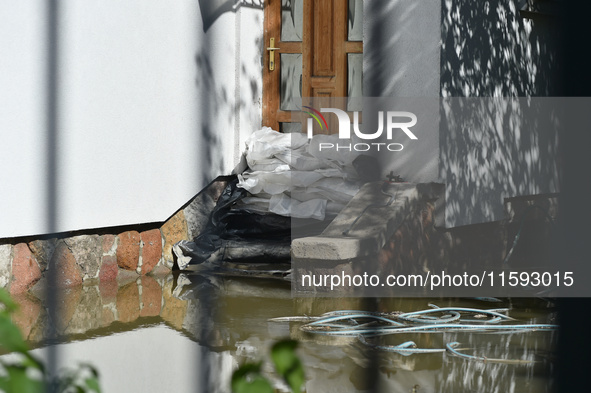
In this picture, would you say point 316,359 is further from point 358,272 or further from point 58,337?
point 358,272

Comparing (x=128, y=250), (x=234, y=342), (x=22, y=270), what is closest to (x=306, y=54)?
(x=128, y=250)

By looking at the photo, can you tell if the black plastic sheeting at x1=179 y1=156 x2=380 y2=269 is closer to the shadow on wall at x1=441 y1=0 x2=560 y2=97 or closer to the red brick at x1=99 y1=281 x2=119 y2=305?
the red brick at x1=99 y1=281 x2=119 y2=305

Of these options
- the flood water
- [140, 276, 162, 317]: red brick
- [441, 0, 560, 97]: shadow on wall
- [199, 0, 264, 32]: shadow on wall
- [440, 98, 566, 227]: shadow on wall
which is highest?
[199, 0, 264, 32]: shadow on wall

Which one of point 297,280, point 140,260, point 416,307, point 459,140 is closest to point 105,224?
point 140,260

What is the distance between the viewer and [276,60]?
8.52 meters

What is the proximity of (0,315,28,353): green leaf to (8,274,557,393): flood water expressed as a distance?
215 centimetres

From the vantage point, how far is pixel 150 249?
712cm

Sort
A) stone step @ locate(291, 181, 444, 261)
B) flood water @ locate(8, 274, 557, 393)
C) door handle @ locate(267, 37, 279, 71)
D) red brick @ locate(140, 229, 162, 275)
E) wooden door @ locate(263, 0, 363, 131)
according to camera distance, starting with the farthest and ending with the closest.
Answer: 1. door handle @ locate(267, 37, 279, 71)
2. wooden door @ locate(263, 0, 363, 131)
3. red brick @ locate(140, 229, 162, 275)
4. stone step @ locate(291, 181, 444, 261)
5. flood water @ locate(8, 274, 557, 393)

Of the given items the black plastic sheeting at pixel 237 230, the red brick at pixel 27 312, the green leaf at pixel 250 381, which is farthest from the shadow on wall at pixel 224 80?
the green leaf at pixel 250 381

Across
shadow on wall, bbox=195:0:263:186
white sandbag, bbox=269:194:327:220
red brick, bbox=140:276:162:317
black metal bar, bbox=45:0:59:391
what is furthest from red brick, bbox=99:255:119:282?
white sandbag, bbox=269:194:327:220

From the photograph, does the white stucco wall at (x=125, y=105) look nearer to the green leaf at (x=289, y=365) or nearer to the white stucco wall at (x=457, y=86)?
the white stucco wall at (x=457, y=86)

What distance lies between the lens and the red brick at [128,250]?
267 inches

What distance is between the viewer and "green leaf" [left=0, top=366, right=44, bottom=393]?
0.69 m

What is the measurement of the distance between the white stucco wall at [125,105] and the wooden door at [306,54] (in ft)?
0.54
